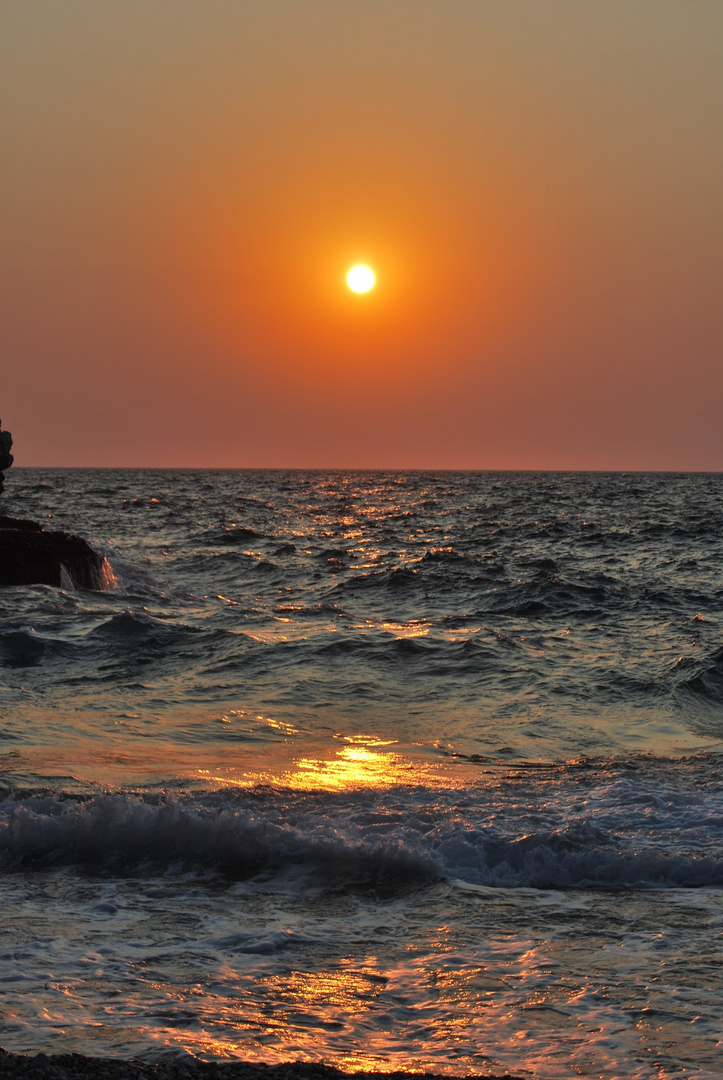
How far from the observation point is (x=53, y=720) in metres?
9.10

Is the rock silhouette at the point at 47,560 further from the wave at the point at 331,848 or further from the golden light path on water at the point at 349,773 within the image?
the wave at the point at 331,848

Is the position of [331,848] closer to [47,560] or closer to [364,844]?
[364,844]

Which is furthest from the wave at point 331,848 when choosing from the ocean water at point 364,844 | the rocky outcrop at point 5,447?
the rocky outcrop at point 5,447

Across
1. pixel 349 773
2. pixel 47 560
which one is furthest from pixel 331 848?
pixel 47 560

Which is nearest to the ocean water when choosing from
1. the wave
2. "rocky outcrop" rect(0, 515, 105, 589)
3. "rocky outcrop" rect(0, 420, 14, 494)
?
the wave

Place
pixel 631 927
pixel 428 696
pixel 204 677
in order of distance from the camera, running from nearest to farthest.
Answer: pixel 631 927 < pixel 428 696 < pixel 204 677

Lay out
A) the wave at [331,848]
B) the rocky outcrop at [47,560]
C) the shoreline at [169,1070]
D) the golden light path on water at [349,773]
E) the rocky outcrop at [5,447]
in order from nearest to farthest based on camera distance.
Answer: the shoreline at [169,1070] → the wave at [331,848] → the golden light path on water at [349,773] → the rocky outcrop at [47,560] → the rocky outcrop at [5,447]

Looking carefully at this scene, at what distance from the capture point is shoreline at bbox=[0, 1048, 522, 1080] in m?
3.18

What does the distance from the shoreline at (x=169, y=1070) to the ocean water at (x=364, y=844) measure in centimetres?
11

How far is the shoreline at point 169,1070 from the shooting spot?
3.18 m

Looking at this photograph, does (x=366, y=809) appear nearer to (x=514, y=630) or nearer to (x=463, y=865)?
(x=463, y=865)

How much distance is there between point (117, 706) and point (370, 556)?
18230 mm

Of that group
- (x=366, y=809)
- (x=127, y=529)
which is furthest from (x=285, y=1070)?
(x=127, y=529)

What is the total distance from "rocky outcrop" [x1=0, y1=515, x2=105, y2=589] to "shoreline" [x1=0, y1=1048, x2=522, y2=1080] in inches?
611
